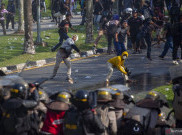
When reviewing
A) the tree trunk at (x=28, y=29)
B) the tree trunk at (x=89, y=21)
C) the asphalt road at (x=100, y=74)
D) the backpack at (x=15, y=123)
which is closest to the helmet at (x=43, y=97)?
the backpack at (x=15, y=123)

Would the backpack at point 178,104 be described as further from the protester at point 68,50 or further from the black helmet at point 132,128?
the protester at point 68,50

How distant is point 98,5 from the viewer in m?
22.8

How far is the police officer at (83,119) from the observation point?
598 cm

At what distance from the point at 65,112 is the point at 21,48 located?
41.9ft

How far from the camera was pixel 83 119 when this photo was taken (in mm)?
5980

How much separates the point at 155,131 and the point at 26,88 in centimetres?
201

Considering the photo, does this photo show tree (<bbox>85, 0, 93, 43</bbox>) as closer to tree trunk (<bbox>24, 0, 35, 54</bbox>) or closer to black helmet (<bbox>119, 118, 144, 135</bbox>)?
tree trunk (<bbox>24, 0, 35, 54</bbox>)

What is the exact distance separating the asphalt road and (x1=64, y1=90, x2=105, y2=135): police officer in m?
4.63

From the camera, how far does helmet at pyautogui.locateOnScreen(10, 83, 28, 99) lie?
6293mm

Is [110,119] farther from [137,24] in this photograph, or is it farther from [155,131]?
[137,24]

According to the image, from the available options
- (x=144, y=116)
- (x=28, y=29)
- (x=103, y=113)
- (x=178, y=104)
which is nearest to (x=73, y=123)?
(x=103, y=113)

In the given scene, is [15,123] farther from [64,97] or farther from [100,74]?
[100,74]

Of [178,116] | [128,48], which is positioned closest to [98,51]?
[128,48]

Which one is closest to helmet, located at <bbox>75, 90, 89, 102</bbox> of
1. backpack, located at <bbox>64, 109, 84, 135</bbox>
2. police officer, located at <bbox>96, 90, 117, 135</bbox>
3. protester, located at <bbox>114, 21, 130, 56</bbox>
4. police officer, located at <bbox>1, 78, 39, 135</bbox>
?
backpack, located at <bbox>64, 109, 84, 135</bbox>
